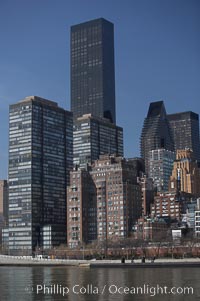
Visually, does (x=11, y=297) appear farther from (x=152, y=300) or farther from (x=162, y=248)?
(x=162, y=248)

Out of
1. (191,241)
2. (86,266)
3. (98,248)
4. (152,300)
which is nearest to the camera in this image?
(152,300)

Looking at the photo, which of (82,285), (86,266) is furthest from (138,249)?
(82,285)

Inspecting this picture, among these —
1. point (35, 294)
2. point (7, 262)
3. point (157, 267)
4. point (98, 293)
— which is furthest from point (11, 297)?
point (7, 262)

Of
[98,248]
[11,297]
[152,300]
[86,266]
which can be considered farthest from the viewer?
[98,248]

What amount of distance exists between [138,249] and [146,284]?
11355 centimetres

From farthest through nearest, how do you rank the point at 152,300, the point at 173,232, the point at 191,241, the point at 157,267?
1. the point at 173,232
2. the point at 191,241
3. the point at 157,267
4. the point at 152,300

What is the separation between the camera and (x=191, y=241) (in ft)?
553

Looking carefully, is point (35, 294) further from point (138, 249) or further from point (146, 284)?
point (138, 249)

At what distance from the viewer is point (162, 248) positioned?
544 ft

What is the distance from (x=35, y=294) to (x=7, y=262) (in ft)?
354

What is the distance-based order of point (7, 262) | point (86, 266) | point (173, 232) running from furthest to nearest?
point (173, 232)
point (7, 262)
point (86, 266)

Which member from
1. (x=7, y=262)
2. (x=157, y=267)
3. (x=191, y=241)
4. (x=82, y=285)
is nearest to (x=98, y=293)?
(x=82, y=285)

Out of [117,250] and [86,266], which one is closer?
[86,266]

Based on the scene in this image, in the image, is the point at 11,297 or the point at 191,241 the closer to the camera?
the point at 11,297
